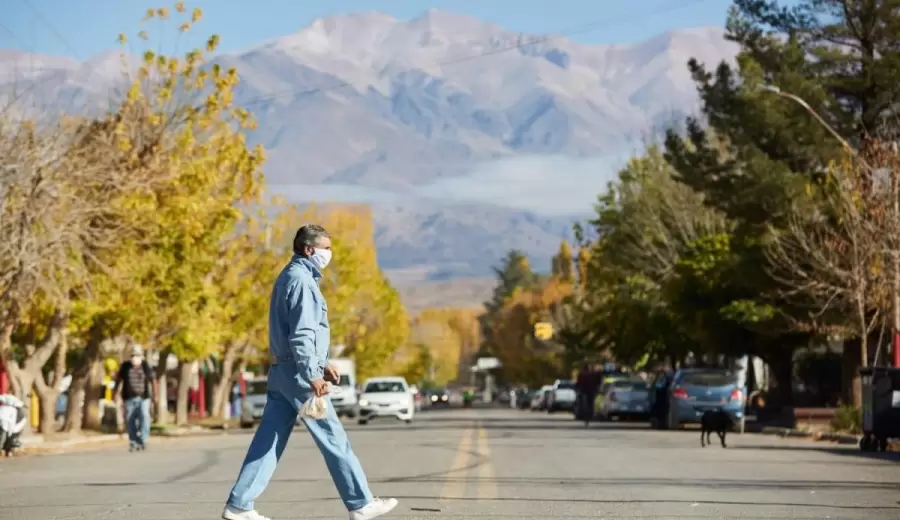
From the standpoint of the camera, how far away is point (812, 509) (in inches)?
575

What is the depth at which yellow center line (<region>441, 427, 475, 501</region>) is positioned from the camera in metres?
16.5

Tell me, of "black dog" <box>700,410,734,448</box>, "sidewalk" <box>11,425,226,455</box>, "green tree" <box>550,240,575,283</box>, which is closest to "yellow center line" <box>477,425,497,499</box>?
"black dog" <box>700,410,734,448</box>

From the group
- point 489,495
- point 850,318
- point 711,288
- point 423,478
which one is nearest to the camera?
point 489,495

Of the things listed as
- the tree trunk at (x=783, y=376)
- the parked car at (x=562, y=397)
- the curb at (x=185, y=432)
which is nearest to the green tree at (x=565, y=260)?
the parked car at (x=562, y=397)

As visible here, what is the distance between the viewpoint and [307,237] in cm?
1163

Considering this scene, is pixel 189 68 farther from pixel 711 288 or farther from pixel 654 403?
pixel 711 288

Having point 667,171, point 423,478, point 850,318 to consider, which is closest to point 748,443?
point 850,318

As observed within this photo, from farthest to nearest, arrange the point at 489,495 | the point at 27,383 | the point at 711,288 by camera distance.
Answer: the point at 711,288 < the point at 27,383 < the point at 489,495

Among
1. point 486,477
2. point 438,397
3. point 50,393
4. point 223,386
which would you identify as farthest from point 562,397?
point 486,477

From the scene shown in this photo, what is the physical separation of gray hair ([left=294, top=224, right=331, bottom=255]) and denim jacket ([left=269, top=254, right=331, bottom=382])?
205mm

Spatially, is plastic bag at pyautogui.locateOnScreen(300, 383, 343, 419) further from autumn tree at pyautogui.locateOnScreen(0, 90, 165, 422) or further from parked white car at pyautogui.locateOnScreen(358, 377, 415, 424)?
parked white car at pyautogui.locateOnScreen(358, 377, 415, 424)

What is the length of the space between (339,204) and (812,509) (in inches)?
3552

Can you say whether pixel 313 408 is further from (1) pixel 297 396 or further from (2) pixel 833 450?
(2) pixel 833 450

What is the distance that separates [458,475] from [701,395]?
21.0 metres
